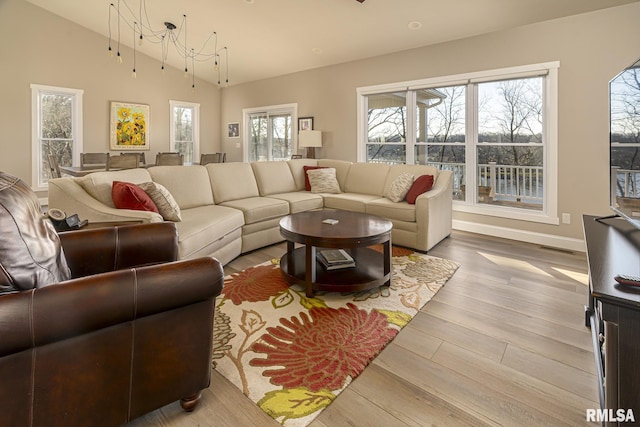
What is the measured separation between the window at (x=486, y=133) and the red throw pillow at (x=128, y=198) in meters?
3.91

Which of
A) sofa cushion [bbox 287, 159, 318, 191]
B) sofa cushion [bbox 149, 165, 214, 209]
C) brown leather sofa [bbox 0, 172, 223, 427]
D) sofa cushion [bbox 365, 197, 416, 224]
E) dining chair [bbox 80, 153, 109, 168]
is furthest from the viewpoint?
dining chair [bbox 80, 153, 109, 168]

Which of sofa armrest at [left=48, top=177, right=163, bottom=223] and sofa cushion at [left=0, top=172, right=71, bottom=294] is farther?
sofa armrest at [left=48, top=177, right=163, bottom=223]

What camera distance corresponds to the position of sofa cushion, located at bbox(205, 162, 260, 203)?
3.92 metres

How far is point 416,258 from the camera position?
3.46 meters

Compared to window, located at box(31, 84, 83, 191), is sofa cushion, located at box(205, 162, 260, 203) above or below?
below

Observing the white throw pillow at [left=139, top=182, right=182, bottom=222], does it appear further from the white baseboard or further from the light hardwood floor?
the white baseboard

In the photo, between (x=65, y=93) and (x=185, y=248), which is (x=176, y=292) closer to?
(x=185, y=248)

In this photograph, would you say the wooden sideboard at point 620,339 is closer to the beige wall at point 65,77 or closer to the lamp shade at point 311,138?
the lamp shade at point 311,138

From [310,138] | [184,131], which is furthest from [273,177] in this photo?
[184,131]

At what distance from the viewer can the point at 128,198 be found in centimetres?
256

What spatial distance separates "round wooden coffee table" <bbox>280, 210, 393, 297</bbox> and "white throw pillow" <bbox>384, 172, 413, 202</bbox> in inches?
42.3

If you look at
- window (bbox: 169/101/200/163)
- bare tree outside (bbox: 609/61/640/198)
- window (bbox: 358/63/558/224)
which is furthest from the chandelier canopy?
bare tree outside (bbox: 609/61/640/198)

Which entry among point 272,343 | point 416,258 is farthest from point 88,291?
point 416,258

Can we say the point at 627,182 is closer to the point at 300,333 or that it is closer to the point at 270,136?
the point at 300,333
